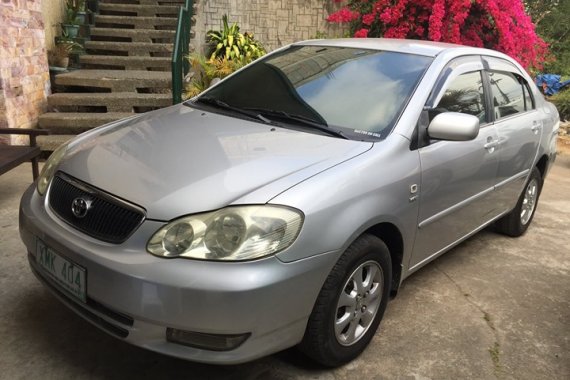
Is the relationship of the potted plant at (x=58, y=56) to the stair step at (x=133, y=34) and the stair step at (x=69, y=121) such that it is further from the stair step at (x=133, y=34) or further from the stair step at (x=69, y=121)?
the stair step at (x=133, y=34)

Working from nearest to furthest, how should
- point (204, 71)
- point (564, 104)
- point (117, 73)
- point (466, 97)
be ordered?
1. point (466, 97)
2. point (117, 73)
3. point (204, 71)
4. point (564, 104)

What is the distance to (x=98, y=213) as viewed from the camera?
2.11 m

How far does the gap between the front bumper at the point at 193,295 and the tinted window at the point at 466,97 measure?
1376 millimetres

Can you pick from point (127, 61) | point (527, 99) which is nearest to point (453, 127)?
point (527, 99)

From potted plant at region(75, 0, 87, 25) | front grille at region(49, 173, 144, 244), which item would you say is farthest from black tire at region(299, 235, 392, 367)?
potted plant at region(75, 0, 87, 25)

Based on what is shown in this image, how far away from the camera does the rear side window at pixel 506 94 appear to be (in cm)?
353

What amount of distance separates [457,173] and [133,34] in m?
6.05

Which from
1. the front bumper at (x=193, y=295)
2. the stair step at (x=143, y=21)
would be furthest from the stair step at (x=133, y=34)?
the front bumper at (x=193, y=295)

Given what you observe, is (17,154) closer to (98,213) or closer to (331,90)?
(98,213)

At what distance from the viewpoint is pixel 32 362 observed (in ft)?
7.68

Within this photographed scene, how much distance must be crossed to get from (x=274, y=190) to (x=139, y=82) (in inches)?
193

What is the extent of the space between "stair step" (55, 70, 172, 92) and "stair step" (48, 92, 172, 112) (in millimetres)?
145

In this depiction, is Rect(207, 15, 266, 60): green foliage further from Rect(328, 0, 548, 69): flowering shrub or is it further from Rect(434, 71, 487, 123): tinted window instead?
Rect(434, 71, 487, 123): tinted window

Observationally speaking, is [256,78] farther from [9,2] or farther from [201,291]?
[9,2]
